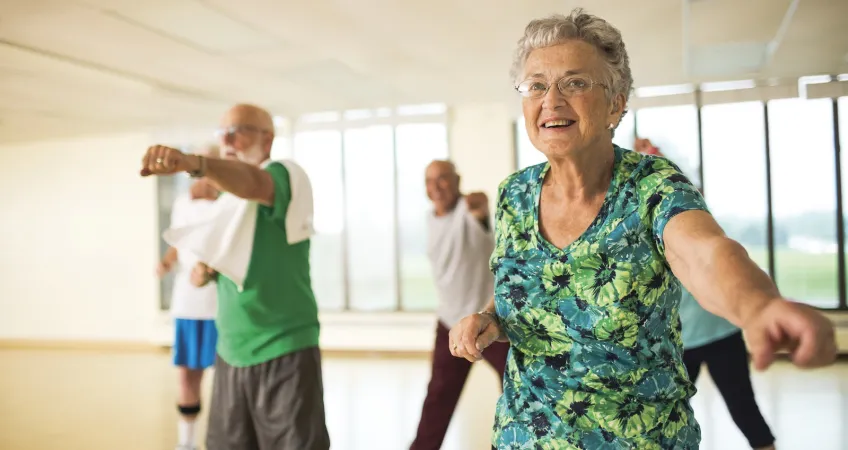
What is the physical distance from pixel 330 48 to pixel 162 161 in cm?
372

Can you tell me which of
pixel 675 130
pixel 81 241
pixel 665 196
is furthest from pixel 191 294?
pixel 81 241

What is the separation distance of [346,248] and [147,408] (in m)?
3.38

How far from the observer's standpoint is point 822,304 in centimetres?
650

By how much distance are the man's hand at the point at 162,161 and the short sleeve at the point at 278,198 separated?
0.42 metres

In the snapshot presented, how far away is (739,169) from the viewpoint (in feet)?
21.9

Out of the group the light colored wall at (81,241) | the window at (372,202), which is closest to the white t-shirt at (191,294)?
the window at (372,202)

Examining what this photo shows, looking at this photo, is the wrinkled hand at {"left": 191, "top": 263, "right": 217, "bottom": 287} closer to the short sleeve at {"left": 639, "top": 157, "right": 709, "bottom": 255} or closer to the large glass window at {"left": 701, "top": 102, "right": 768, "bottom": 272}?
the short sleeve at {"left": 639, "top": 157, "right": 709, "bottom": 255}

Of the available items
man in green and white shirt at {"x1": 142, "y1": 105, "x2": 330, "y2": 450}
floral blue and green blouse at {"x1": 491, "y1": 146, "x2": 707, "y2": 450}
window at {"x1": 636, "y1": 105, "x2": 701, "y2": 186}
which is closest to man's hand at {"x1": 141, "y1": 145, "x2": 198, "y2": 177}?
man in green and white shirt at {"x1": 142, "y1": 105, "x2": 330, "y2": 450}

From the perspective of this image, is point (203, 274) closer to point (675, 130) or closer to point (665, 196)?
point (665, 196)

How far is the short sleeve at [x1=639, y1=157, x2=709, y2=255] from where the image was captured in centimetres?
93

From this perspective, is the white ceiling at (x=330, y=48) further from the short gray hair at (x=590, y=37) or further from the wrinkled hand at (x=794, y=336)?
the wrinkled hand at (x=794, y=336)

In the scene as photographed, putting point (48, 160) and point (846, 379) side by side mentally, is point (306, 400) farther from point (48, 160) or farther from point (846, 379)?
point (48, 160)

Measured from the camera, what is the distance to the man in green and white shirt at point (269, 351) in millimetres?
1922

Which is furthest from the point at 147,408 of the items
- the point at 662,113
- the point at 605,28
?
the point at 662,113
